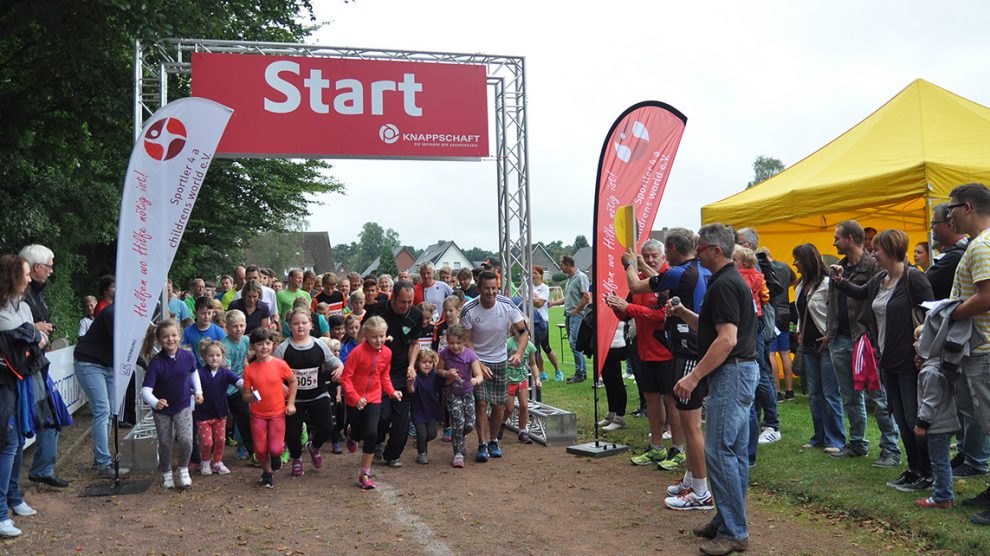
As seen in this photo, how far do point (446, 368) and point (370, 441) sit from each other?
1.27 metres

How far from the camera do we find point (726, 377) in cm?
489

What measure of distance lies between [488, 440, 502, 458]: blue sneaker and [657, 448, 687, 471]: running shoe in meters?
1.74

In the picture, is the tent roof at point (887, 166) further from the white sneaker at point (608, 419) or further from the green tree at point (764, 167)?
the green tree at point (764, 167)

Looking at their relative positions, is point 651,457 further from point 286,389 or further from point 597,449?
point 286,389

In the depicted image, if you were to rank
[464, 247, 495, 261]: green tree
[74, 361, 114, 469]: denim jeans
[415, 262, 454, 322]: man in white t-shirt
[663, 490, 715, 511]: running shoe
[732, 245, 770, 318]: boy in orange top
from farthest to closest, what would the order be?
[464, 247, 495, 261]: green tree < [415, 262, 454, 322]: man in white t-shirt < [732, 245, 770, 318]: boy in orange top < [74, 361, 114, 469]: denim jeans < [663, 490, 715, 511]: running shoe

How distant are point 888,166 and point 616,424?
4631 millimetres

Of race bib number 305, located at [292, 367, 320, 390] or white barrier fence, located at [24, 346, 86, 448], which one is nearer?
race bib number 305, located at [292, 367, 320, 390]

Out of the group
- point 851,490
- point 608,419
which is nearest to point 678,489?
point 851,490

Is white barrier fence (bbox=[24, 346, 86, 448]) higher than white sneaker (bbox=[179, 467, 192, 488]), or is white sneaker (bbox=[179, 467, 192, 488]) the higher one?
white barrier fence (bbox=[24, 346, 86, 448])

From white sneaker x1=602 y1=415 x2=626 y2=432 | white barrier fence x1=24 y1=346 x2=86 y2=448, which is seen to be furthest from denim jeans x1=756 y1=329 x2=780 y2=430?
white barrier fence x1=24 y1=346 x2=86 y2=448

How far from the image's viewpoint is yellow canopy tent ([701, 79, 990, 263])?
8977 mm

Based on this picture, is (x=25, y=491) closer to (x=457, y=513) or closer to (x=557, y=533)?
(x=457, y=513)

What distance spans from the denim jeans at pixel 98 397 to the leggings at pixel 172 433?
804mm

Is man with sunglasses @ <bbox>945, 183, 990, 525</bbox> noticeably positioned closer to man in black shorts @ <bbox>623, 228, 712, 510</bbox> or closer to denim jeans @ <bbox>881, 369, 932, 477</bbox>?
denim jeans @ <bbox>881, 369, 932, 477</bbox>
